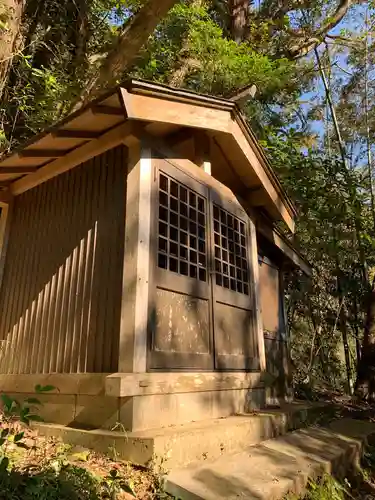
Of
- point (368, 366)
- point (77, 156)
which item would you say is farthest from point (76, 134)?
point (368, 366)

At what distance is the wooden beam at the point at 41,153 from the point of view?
457 cm

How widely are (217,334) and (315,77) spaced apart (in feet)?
46.6

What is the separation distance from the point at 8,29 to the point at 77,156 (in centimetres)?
248

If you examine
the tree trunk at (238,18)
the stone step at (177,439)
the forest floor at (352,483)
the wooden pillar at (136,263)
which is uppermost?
the tree trunk at (238,18)

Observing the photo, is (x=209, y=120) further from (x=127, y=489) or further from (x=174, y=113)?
(x=127, y=489)

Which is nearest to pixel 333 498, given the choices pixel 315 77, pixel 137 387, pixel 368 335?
pixel 137 387

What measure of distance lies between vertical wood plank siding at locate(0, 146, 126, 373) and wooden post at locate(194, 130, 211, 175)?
106cm

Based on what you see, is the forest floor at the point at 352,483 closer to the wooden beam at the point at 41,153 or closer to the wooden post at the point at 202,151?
the wooden post at the point at 202,151

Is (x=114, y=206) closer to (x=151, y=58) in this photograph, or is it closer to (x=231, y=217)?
(x=231, y=217)

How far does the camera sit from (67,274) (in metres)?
4.48

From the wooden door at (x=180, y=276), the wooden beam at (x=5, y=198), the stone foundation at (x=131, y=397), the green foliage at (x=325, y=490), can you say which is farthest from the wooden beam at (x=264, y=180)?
the green foliage at (x=325, y=490)

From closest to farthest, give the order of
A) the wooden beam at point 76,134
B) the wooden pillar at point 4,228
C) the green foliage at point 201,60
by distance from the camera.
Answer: the wooden beam at point 76,134, the wooden pillar at point 4,228, the green foliage at point 201,60

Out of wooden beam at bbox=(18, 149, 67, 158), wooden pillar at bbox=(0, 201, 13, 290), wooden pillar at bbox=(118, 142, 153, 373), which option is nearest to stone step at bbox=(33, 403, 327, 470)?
wooden pillar at bbox=(118, 142, 153, 373)

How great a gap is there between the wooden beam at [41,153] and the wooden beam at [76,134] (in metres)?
0.48
